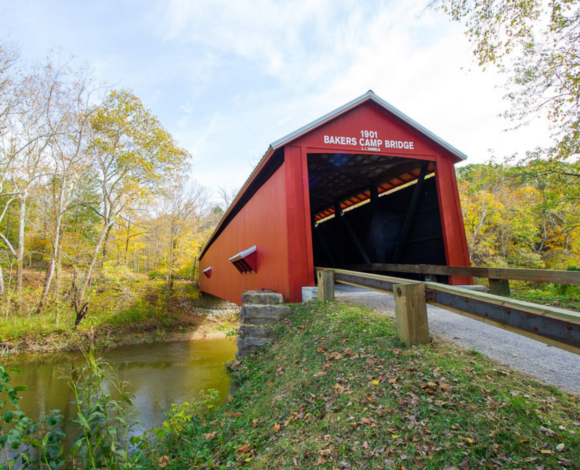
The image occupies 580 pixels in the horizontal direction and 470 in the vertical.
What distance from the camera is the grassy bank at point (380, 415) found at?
69.5 inches

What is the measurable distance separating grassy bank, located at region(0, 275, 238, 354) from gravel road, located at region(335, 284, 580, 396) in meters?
11.6

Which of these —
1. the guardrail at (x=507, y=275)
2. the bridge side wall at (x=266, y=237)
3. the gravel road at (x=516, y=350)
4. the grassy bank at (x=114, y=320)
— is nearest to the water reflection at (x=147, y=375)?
the grassy bank at (x=114, y=320)

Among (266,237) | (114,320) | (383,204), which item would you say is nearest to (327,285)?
(266,237)

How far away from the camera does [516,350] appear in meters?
2.94

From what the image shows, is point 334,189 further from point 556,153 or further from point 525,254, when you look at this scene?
point 525,254

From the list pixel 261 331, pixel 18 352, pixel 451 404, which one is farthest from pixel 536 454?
pixel 18 352

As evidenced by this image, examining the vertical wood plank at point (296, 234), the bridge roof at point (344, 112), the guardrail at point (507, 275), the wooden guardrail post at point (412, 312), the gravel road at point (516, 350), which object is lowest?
the gravel road at point (516, 350)

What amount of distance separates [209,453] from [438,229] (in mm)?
6672

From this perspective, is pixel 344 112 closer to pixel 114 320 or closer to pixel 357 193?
pixel 357 193

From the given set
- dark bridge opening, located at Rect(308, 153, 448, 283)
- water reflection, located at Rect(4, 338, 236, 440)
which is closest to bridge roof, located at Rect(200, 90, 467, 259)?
→ dark bridge opening, located at Rect(308, 153, 448, 283)

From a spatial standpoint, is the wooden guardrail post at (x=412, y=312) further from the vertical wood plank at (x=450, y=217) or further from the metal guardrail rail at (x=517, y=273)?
the vertical wood plank at (x=450, y=217)

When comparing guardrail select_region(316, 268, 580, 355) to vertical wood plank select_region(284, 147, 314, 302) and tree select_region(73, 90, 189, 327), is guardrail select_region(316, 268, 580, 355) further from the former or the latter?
tree select_region(73, 90, 189, 327)

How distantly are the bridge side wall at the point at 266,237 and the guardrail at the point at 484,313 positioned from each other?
2662 mm

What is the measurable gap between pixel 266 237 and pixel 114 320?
12736 millimetres
